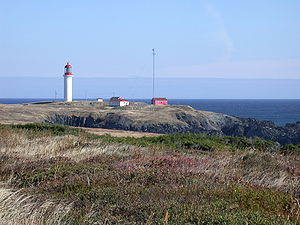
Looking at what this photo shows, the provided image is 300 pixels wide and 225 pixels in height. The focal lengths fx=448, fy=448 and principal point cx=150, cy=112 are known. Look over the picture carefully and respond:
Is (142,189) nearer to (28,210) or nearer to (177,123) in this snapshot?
(28,210)

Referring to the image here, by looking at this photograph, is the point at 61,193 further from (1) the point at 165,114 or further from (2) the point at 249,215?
(1) the point at 165,114

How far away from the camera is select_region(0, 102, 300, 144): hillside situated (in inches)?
1939

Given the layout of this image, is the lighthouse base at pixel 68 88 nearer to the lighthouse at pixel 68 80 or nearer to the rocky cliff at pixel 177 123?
the lighthouse at pixel 68 80

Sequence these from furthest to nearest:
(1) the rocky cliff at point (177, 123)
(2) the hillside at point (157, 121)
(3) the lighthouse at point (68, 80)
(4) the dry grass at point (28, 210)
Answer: (3) the lighthouse at point (68, 80) < (1) the rocky cliff at point (177, 123) < (2) the hillside at point (157, 121) < (4) the dry grass at point (28, 210)

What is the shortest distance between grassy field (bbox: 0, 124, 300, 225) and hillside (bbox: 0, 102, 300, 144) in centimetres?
3327

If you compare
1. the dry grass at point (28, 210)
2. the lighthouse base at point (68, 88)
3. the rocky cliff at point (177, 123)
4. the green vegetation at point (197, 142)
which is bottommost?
the rocky cliff at point (177, 123)

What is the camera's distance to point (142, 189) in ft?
27.0

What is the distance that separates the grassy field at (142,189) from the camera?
21.7ft

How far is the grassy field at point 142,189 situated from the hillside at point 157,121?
33266mm

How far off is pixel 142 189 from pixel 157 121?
141ft

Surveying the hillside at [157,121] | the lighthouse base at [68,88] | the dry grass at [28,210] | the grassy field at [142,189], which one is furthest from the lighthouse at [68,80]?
the dry grass at [28,210]

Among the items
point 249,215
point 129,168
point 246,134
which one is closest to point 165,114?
point 246,134

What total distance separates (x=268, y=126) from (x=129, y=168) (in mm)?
53429

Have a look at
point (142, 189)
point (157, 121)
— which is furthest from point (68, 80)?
point (142, 189)
